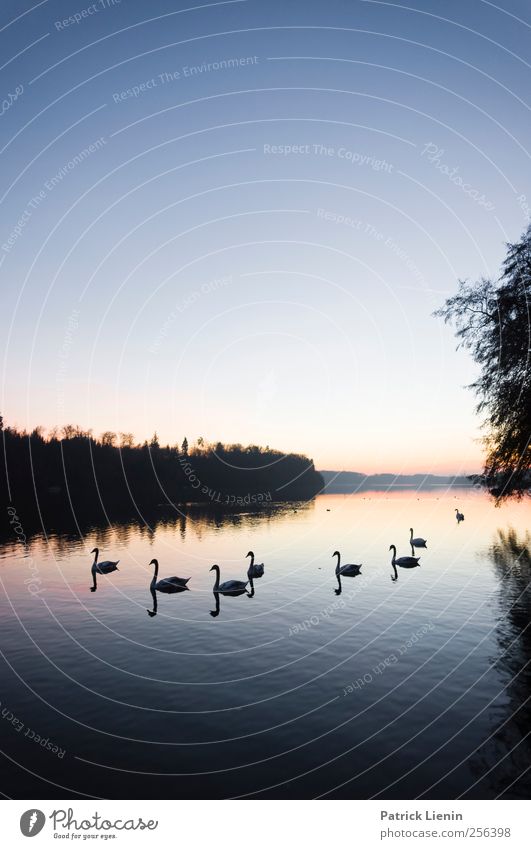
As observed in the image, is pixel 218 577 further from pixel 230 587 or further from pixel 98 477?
pixel 98 477

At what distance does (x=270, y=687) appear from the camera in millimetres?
16875

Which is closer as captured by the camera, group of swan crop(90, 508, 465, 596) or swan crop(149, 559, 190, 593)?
group of swan crop(90, 508, 465, 596)

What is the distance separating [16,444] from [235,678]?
13700 centimetres

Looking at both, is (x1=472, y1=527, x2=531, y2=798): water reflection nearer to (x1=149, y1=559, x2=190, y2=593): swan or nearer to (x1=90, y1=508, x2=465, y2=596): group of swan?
(x1=90, y1=508, x2=465, y2=596): group of swan

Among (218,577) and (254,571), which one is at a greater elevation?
(218,577)

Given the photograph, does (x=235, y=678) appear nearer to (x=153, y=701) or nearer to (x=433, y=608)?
(x=153, y=701)

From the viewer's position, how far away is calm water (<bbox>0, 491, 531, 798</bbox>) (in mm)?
11297

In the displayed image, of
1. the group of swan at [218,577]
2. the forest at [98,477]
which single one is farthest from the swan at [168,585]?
the forest at [98,477]

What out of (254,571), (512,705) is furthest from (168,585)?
(512,705)

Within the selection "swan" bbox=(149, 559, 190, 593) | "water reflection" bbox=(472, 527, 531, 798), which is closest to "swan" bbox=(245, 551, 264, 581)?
"swan" bbox=(149, 559, 190, 593)

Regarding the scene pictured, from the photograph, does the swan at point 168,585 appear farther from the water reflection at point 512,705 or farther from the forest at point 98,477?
the forest at point 98,477

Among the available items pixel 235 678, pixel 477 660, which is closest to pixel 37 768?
pixel 235 678

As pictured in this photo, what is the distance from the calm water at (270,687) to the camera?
1130 centimetres

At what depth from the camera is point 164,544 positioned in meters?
53.5
